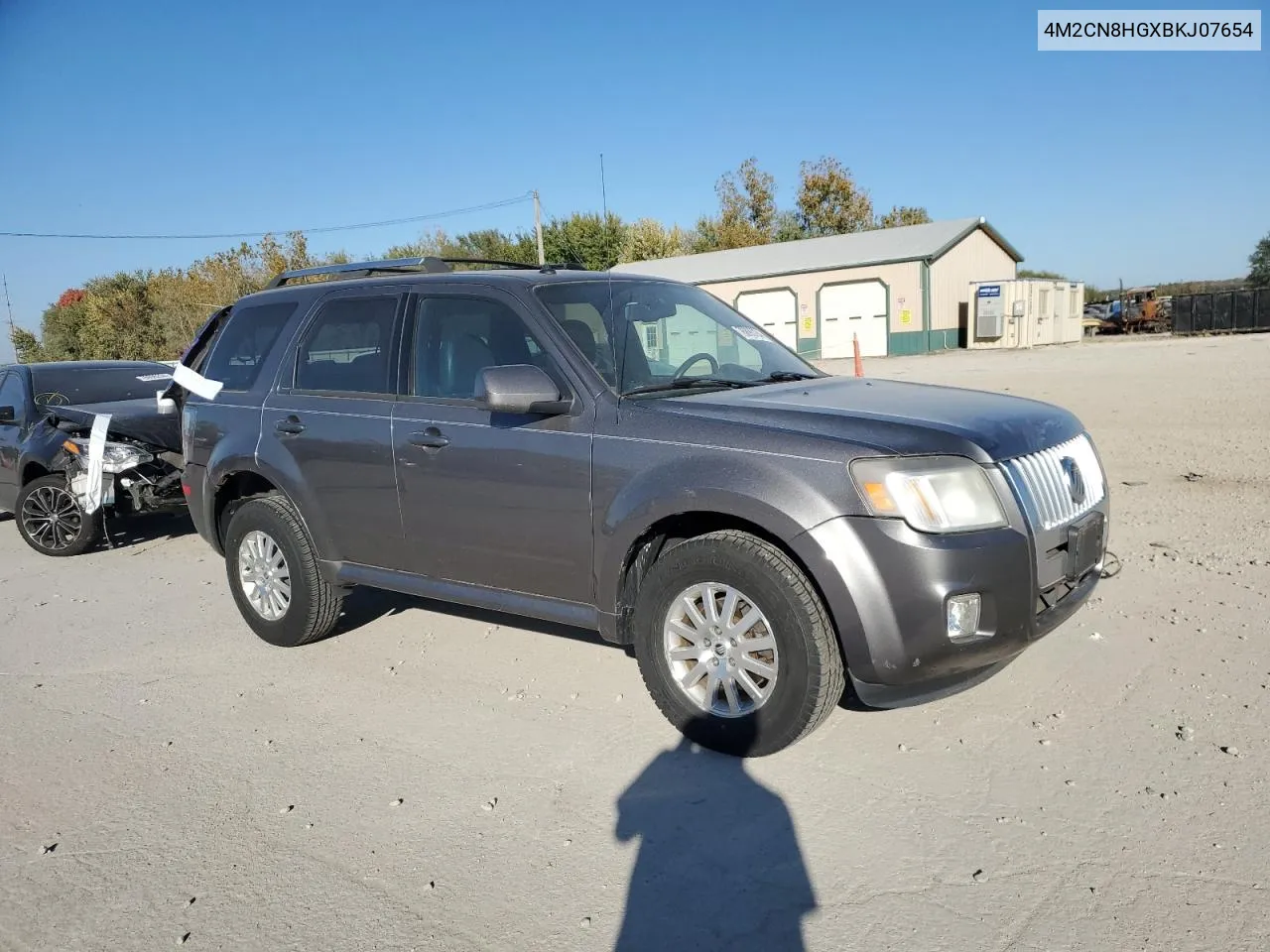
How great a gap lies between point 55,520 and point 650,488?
686cm

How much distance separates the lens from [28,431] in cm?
849

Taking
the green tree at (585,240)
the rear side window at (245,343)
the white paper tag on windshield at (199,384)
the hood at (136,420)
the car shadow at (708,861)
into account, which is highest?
the green tree at (585,240)

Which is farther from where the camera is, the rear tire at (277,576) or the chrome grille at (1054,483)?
the rear tire at (277,576)

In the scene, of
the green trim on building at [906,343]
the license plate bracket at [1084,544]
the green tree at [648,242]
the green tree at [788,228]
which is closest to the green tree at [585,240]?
the green tree at [648,242]

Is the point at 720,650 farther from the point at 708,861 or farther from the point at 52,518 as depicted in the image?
the point at 52,518

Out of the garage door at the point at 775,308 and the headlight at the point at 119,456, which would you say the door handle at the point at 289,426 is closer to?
the headlight at the point at 119,456

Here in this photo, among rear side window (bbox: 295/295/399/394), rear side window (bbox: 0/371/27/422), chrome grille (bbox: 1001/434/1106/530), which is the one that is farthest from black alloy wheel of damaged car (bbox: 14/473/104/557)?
chrome grille (bbox: 1001/434/1106/530)

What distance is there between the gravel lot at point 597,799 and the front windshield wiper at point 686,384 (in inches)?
56.5

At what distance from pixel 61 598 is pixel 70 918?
15.3 feet

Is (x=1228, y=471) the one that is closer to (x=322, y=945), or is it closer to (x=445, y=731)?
(x=445, y=731)

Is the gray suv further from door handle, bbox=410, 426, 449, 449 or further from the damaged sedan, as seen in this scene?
the damaged sedan

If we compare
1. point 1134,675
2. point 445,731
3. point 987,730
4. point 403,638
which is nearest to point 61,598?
point 403,638

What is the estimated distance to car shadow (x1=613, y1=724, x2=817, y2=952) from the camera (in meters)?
2.65

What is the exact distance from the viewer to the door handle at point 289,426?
499cm
